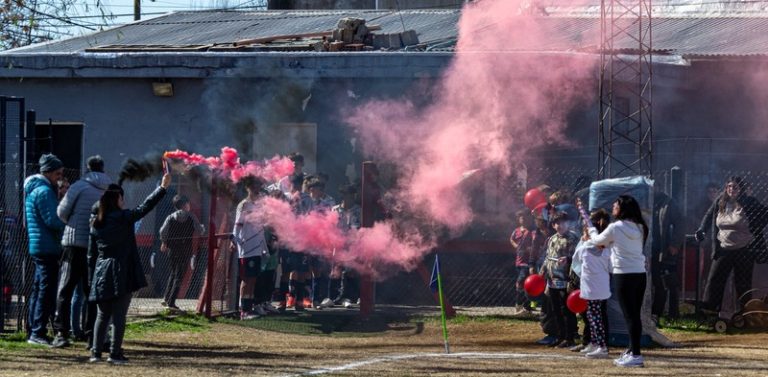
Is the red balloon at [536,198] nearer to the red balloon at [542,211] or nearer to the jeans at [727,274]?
the red balloon at [542,211]

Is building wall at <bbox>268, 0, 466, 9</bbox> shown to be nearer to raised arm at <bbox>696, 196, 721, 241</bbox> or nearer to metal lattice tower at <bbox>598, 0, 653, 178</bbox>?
metal lattice tower at <bbox>598, 0, 653, 178</bbox>

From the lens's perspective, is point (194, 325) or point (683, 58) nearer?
point (194, 325)

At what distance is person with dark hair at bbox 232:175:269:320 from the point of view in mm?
16641

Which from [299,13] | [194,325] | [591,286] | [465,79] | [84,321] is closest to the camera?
[591,286]

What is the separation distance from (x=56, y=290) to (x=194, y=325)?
2.71m

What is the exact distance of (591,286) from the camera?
1295cm

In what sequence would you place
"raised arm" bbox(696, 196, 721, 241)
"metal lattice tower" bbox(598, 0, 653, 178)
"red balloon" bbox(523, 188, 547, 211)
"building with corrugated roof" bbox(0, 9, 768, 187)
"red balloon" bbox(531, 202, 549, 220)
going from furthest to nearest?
"building with corrugated roof" bbox(0, 9, 768, 187), "metal lattice tower" bbox(598, 0, 653, 178), "red balloon" bbox(523, 188, 547, 211), "red balloon" bbox(531, 202, 549, 220), "raised arm" bbox(696, 196, 721, 241)

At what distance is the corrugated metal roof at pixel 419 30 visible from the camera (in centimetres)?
2081

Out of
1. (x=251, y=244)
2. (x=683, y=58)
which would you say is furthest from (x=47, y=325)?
(x=683, y=58)

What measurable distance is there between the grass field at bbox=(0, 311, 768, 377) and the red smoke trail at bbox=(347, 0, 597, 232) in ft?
9.24

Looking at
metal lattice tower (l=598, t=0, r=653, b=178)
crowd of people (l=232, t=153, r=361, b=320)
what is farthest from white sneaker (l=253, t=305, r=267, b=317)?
metal lattice tower (l=598, t=0, r=653, b=178)

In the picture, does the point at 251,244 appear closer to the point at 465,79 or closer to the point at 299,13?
the point at 465,79

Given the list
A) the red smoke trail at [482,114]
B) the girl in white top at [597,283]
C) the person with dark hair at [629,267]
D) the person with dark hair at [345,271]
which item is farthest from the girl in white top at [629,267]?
the red smoke trail at [482,114]

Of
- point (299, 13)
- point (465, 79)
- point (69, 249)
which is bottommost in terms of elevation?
point (69, 249)
